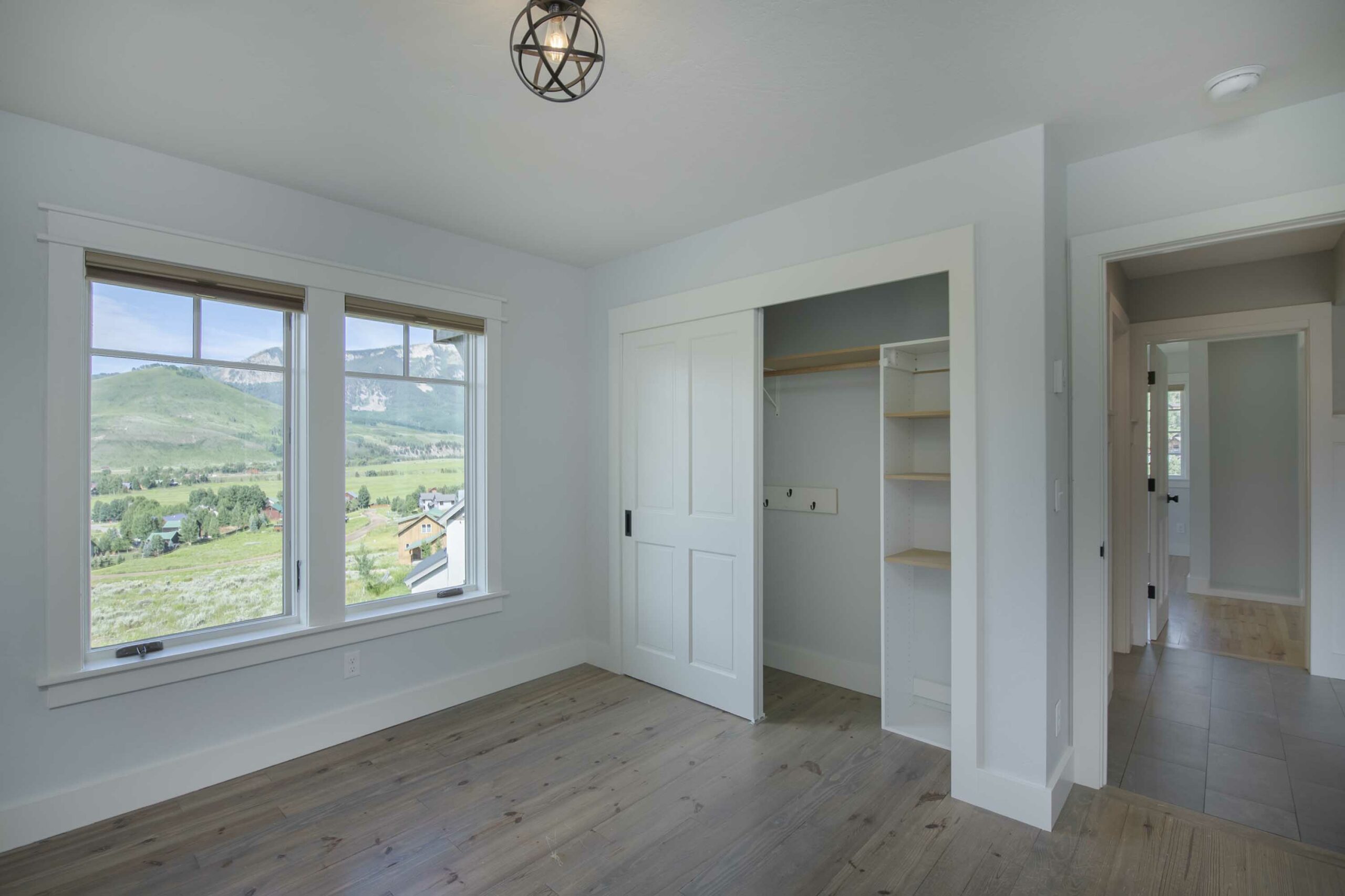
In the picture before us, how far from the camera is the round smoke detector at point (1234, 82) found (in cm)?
195

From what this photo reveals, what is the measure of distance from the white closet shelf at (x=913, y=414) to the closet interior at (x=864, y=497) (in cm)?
1

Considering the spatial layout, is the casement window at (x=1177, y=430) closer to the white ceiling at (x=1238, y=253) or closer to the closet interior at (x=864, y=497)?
the white ceiling at (x=1238, y=253)

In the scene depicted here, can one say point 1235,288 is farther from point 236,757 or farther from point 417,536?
point 236,757

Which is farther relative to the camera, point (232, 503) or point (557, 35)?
point (232, 503)

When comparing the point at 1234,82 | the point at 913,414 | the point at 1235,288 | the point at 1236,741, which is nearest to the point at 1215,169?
the point at 1234,82

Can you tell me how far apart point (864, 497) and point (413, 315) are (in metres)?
2.78

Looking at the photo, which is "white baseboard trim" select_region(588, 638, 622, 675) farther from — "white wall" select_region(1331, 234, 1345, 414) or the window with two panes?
"white wall" select_region(1331, 234, 1345, 414)

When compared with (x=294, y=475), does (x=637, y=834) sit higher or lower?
lower

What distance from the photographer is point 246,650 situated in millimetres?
2701

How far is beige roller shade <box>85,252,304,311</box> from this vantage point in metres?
2.42

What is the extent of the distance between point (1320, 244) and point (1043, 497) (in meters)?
3.04

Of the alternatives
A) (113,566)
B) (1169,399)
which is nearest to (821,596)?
(113,566)

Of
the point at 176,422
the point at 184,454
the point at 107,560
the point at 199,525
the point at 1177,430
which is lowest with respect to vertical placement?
the point at 107,560

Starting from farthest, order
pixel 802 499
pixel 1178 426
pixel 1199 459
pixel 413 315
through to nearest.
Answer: pixel 1178 426 < pixel 1199 459 < pixel 802 499 < pixel 413 315
